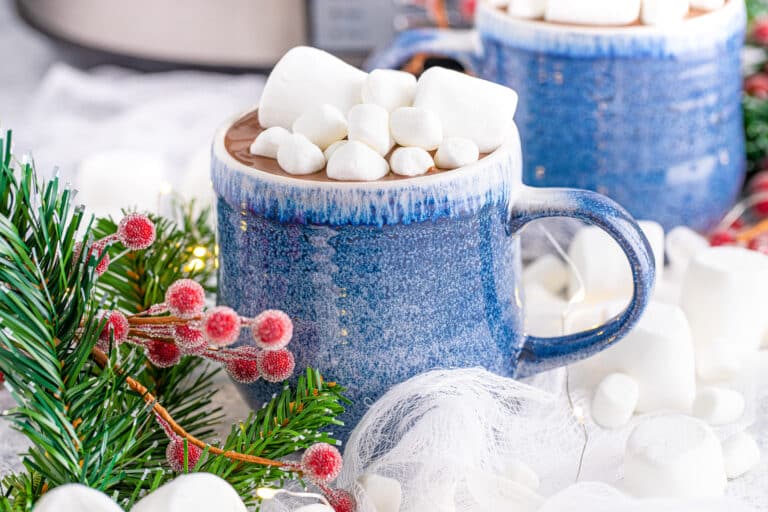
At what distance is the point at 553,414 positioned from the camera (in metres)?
0.40

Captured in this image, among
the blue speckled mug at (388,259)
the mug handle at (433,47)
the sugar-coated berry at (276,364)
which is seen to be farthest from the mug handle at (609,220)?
the mug handle at (433,47)

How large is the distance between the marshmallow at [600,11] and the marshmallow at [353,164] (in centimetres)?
21

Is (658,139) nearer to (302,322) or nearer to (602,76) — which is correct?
(602,76)

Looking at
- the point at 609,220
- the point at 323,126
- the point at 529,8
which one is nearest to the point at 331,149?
the point at 323,126

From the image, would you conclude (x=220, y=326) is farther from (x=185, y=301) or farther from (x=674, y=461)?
(x=674, y=461)

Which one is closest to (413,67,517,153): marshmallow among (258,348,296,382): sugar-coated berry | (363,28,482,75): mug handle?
(258,348,296,382): sugar-coated berry

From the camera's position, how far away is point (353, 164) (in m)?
0.36

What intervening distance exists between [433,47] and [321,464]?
34 cm

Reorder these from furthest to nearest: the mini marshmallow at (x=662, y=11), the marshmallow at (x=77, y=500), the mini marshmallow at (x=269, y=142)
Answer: the mini marshmallow at (x=662, y=11) < the mini marshmallow at (x=269, y=142) < the marshmallow at (x=77, y=500)

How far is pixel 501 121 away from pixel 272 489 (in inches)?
6.5

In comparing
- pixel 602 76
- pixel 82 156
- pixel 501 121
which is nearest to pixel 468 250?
Answer: pixel 501 121

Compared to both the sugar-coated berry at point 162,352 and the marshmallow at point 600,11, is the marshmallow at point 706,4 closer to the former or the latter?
the marshmallow at point 600,11

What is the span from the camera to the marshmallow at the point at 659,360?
44 centimetres

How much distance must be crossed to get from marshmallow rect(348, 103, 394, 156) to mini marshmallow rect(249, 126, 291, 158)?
3 cm
